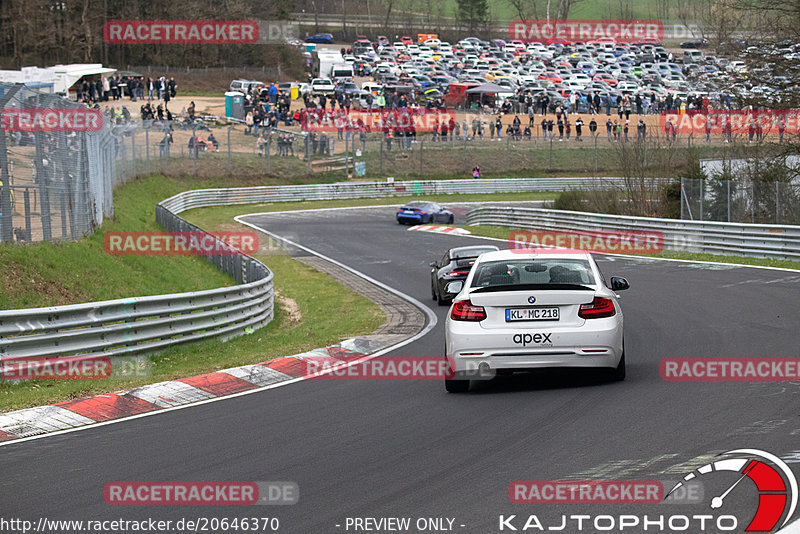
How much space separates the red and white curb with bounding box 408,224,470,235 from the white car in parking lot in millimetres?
29328

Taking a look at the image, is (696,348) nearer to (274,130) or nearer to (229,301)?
(229,301)

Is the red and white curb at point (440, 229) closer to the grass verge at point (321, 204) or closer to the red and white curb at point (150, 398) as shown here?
the grass verge at point (321, 204)

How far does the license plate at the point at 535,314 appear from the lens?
9.88 meters

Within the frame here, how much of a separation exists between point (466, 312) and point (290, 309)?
40.1ft

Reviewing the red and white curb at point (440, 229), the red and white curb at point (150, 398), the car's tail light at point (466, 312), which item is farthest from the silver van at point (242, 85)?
the car's tail light at point (466, 312)

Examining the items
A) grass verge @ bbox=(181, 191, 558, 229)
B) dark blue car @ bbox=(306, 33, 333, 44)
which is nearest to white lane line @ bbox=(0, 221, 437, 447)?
grass verge @ bbox=(181, 191, 558, 229)

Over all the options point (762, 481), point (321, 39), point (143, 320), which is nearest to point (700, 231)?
point (143, 320)

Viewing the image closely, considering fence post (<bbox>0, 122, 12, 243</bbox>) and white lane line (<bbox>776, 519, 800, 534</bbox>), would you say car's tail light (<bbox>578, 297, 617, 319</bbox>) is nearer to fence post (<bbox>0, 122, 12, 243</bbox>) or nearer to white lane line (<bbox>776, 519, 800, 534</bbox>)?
white lane line (<bbox>776, 519, 800, 534</bbox>)

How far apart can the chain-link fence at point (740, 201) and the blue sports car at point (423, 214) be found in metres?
14.3

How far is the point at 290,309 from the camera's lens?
22.0 meters

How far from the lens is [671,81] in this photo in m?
83.4

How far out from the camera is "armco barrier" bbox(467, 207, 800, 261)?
2598cm

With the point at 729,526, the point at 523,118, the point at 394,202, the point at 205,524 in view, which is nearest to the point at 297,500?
the point at 205,524

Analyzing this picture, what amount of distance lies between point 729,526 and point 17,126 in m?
13.1
